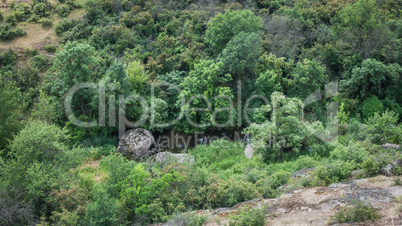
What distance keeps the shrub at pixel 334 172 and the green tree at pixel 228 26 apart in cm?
1174

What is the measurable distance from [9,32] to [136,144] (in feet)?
47.5

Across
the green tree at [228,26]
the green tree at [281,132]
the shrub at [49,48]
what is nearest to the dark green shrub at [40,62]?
the shrub at [49,48]

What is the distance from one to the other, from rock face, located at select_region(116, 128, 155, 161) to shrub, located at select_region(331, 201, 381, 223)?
36.8ft

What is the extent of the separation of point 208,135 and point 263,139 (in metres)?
4.53

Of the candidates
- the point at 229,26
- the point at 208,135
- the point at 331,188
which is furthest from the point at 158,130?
the point at 331,188

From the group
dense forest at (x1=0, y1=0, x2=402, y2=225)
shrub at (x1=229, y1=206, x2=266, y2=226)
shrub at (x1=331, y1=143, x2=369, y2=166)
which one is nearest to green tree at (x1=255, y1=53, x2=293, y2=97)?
dense forest at (x1=0, y1=0, x2=402, y2=225)

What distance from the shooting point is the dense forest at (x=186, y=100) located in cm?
1293

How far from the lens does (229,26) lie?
22.3 meters

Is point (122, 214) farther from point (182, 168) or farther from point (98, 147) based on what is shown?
point (98, 147)

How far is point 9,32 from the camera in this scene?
83.1 ft

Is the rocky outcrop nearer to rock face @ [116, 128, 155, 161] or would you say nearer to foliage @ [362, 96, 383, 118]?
rock face @ [116, 128, 155, 161]

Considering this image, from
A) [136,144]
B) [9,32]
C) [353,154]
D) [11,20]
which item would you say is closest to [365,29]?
[353,154]

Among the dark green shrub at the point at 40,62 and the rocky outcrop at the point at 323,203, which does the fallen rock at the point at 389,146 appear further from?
the dark green shrub at the point at 40,62

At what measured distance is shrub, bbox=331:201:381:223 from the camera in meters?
9.45
